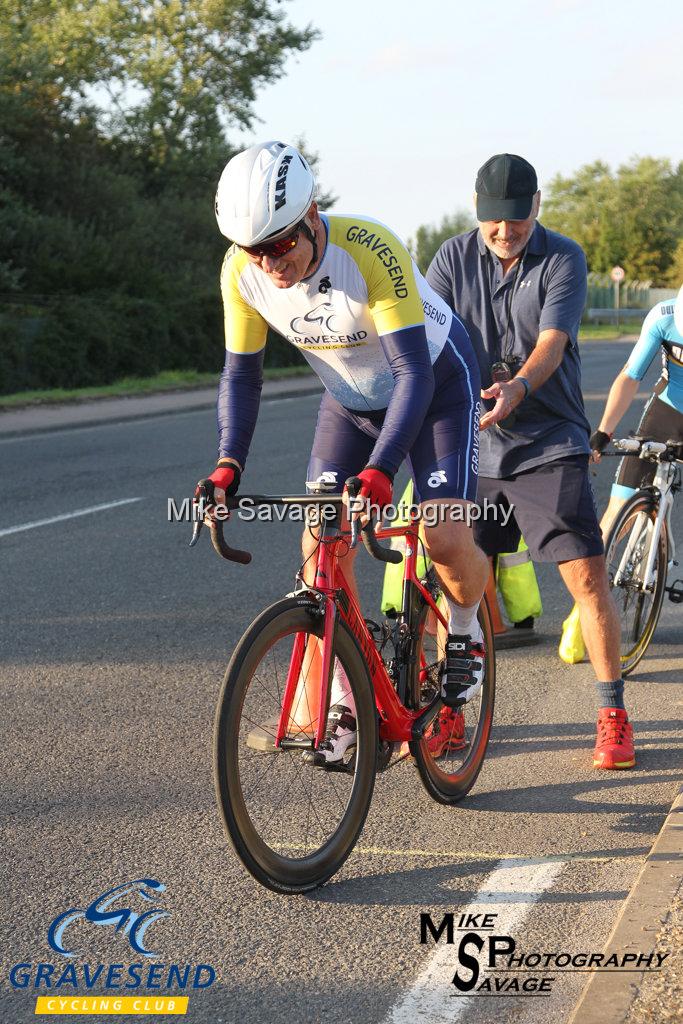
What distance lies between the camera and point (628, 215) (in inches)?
3922

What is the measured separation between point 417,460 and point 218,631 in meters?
2.73

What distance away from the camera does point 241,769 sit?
3.63 metres

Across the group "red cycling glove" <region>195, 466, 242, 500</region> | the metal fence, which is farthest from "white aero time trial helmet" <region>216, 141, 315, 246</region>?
the metal fence

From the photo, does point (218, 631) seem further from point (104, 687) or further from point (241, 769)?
point (241, 769)

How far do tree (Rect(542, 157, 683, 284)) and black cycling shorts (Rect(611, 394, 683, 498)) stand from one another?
8593 cm

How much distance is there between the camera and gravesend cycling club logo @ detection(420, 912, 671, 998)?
10.2ft

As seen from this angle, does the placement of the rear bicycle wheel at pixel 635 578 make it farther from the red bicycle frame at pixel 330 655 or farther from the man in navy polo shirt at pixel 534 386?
the red bicycle frame at pixel 330 655

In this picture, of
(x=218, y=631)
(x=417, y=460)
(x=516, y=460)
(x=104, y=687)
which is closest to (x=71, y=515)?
(x=218, y=631)

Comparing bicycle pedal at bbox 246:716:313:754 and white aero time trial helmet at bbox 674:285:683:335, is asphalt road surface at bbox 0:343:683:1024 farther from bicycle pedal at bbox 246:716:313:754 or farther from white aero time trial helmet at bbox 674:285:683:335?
white aero time trial helmet at bbox 674:285:683:335

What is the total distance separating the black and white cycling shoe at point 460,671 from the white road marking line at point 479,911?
24.4 inches

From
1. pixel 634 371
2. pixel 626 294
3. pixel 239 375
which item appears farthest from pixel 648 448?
pixel 626 294

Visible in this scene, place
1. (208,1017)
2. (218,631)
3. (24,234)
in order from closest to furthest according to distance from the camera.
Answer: (208,1017) → (218,631) → (24,234)

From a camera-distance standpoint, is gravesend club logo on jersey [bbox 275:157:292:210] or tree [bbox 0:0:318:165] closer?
gravesend club logo on jersey [bbox 275:157:292:210]

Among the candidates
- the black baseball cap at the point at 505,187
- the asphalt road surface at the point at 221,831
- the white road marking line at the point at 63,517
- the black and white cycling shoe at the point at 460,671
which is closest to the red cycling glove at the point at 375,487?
the black and white cycling shoe at the point at 460,671
